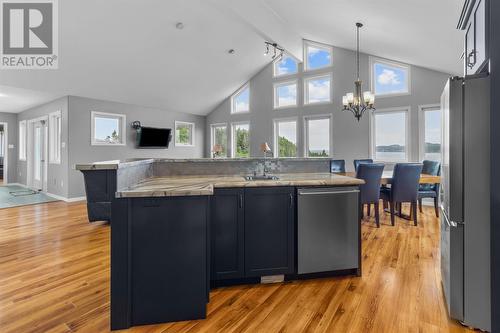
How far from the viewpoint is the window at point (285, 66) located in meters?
7.54

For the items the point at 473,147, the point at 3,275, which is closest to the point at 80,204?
the point at 3,275

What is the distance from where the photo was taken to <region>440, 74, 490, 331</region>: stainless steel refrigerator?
1.61 meters

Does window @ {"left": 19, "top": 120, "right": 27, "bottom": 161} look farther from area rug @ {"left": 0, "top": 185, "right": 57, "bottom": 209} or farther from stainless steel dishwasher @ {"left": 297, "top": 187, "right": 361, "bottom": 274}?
stainless steel dishwasher @ {"left": 297, "top": 187, "right": 361, "bottom": 274}

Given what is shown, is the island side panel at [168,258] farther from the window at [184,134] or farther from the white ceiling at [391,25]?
the window at [184,134]

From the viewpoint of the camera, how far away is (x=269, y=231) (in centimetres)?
224

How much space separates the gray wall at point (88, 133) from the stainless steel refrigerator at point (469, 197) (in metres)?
6.98

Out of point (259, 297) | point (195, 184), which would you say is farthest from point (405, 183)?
point (195, 184)

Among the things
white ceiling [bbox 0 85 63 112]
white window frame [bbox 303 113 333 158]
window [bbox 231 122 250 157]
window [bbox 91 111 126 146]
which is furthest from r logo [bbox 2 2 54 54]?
white window frame [bbox 303 113 333 158]

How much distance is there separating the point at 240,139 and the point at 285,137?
1.67 meters

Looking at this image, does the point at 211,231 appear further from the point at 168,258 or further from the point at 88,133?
the point at 88,133

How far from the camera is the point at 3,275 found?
242 centimetres

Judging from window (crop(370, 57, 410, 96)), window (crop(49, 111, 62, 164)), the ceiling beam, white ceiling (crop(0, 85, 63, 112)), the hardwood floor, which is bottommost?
the hardwood floor

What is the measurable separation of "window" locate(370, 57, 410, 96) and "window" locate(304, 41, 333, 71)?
1.14 metres

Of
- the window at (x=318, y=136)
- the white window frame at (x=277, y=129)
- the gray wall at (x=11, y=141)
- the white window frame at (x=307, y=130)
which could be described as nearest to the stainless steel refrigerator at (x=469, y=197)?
the white window frame at (x=307, y=130)
